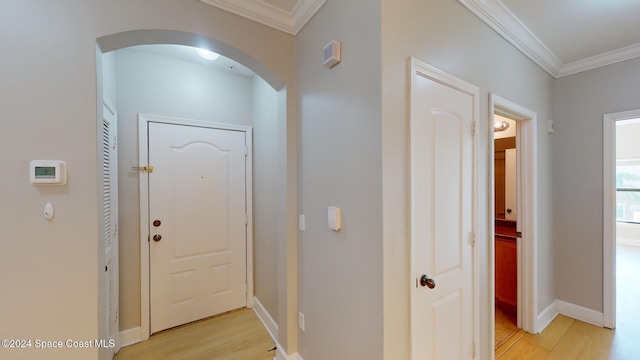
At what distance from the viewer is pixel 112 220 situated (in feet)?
6.75

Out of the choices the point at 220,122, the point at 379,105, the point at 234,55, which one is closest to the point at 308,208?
the point at 379,105

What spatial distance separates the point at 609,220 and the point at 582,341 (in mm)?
1235

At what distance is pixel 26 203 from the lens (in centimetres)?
120

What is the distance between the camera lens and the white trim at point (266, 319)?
2344mm

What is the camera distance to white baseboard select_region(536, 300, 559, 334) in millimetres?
2426

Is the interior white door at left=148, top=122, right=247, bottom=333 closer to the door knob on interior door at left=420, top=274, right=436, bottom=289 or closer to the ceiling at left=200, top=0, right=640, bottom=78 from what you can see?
the ceiling at left=200, top=0, right=640, bottom=78

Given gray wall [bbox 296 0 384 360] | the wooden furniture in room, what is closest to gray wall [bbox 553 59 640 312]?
the wooden furniture in room

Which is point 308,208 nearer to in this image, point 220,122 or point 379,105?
point 379,105

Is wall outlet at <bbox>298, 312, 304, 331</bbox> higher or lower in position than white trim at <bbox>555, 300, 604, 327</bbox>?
higher

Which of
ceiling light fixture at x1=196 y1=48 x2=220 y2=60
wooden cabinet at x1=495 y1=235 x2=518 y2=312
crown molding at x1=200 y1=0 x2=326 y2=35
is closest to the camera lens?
crown molding at x1=200 y1=0 x2=326 y2=35

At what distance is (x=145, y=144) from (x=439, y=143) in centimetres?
262

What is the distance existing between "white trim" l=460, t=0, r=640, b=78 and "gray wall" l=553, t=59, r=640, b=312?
0.08 meters

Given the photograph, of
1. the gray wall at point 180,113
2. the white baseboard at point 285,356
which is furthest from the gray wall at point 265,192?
the white baseboard at point 285,356

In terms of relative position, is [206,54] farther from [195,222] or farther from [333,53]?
[195,222]
